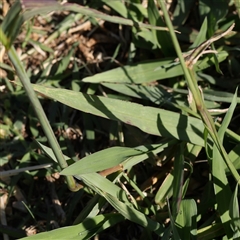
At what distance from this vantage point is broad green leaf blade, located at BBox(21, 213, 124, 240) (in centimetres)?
141

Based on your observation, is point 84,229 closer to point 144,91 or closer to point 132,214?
point 132,214

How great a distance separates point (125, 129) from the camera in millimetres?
1880

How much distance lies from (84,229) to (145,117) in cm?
45

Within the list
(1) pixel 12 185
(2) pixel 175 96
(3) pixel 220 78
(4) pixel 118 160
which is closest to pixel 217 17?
(3) pixel 220 78

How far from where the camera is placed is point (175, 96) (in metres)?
1.86

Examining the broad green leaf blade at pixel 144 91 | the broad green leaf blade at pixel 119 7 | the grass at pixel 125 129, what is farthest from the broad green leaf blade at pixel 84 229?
the broad green leaf blade at pixel 119 7

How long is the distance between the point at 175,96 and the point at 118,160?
504 millimetres

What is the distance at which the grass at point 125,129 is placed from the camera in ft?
4.76

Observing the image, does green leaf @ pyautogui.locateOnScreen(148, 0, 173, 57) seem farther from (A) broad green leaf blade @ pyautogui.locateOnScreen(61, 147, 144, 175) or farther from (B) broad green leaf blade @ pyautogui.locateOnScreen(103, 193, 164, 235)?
(B) broad green leaf blade @ pyautogui.locateOnScreen(103, 193, 164, 235)

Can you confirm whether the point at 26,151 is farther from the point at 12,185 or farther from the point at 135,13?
the point at 135,13

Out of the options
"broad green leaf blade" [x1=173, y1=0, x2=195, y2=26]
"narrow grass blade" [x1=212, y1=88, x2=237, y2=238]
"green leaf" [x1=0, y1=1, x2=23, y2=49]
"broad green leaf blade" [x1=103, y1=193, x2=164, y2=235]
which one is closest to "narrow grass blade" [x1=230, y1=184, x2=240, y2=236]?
"narrow grass blade" [x1=212, y1=88, x2=237, y2=238]

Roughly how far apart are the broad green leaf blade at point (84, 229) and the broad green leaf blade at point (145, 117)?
0.33m

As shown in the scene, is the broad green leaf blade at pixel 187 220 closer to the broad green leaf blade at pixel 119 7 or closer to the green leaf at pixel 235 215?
the green leaf at pixel 235 215

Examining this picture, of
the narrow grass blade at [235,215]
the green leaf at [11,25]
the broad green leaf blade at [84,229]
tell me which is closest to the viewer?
the green leaf at [11,25]
